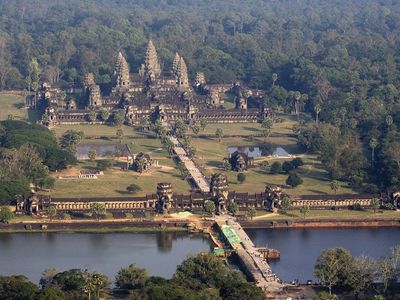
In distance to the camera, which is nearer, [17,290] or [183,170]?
[17,290]

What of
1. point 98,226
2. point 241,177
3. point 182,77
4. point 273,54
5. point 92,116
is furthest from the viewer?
point 273,54

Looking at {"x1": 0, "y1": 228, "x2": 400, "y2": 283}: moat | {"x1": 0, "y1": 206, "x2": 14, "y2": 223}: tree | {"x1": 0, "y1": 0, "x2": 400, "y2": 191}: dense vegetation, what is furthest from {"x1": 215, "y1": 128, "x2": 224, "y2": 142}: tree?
{"x1": 0, "y1": 206, "x2": 14, "y2": 223}: tree

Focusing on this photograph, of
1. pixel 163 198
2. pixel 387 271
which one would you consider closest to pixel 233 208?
pixel 163 198

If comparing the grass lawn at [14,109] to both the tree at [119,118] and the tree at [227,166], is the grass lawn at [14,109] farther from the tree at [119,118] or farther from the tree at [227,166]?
the tree at [227,166]

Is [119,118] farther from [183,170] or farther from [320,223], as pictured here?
[320,223]

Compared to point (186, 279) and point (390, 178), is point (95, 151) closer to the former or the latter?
point (390, 178)

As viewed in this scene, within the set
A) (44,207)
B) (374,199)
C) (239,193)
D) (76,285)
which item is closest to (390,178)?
(374,199)
